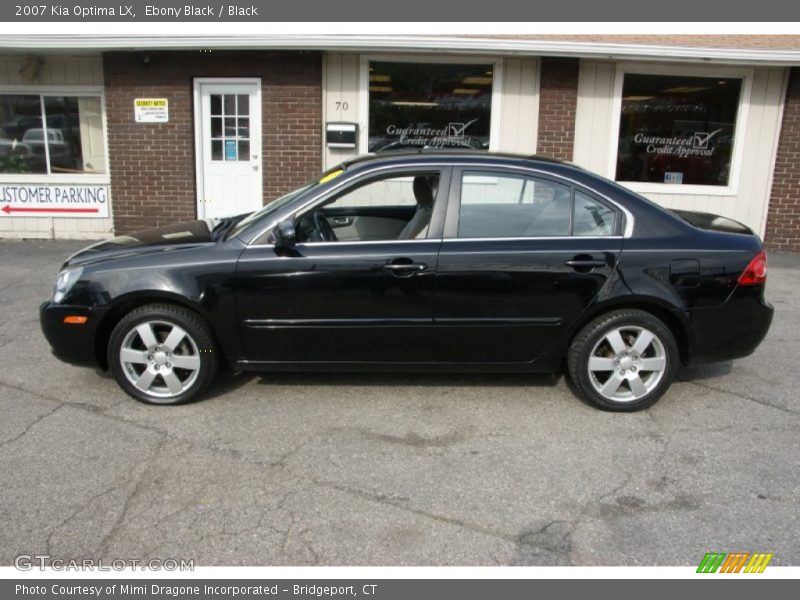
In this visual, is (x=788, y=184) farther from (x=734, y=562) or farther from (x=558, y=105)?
(x=734, y=562)

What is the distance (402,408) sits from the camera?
14.1 feet

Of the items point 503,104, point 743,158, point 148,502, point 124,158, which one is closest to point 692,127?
point 743,158

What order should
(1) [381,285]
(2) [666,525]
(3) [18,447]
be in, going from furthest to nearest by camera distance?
(1) [381,285], (3) [18,447], (2) [666,525]

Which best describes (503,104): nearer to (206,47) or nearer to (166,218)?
(206,47)

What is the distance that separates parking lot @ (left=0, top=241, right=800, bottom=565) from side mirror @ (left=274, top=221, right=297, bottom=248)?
3.49ft

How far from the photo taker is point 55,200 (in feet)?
32.1

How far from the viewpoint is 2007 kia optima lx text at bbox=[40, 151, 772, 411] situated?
161 inches

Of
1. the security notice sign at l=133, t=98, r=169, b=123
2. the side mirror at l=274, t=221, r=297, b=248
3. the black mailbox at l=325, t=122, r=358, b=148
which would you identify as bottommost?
the side mirror at l=274, t=221, r=297, b=248

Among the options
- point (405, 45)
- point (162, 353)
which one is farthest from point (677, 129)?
point (162, 353)

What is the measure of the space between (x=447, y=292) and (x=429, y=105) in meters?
5.94

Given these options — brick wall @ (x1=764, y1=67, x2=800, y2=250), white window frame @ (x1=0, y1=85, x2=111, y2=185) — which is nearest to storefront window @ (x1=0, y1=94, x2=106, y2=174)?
white window frame @ (x1=0, y1=85, x2=111, y2=185)

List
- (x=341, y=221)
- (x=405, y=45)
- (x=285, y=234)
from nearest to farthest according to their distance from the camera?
(x=285, y=234) → (x=341, y=221) → (x=405, y=45)

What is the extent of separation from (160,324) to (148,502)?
130 centimetres

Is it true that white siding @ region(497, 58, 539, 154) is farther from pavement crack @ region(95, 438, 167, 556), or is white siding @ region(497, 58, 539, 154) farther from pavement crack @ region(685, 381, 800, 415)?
pavement crack @ region(95, 438, 167, 556)
